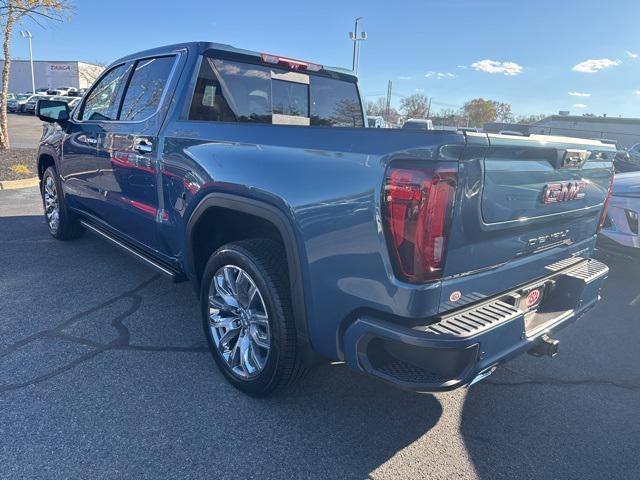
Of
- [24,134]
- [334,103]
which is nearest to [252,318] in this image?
[334,103]

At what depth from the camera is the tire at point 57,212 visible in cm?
533

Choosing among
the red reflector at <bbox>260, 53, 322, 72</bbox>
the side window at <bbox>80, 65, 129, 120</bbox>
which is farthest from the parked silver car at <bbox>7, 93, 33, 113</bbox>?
the red reflector at <bbox>260, 53, 322, 72</bbox>

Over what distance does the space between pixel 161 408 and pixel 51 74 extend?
71006 mm

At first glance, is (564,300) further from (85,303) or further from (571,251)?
(85,303)

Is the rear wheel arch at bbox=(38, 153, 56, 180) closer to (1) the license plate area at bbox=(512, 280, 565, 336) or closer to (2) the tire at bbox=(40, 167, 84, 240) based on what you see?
(2) the tire at bbox=(40, 167, 84, 240)

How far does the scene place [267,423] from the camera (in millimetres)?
2582

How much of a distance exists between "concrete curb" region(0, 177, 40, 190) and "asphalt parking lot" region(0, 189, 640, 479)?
638 centimetres

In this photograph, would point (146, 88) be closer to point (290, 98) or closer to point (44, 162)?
point (290, 98)

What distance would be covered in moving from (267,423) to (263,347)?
16.0 inches

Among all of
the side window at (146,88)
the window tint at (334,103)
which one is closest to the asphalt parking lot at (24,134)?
the side window at (146,88)

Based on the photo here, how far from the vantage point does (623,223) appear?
190 inches

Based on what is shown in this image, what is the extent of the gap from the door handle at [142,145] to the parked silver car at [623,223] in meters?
4.47

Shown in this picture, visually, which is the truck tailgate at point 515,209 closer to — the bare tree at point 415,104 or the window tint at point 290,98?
the window tint at point 290,98

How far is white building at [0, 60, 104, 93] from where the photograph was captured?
5997 centimetres
